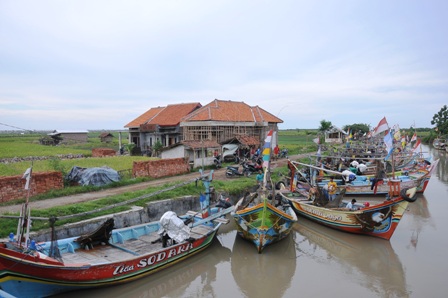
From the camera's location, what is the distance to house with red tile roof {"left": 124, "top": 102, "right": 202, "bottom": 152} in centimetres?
2798

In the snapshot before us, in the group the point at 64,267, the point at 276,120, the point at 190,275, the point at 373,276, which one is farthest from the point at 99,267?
the point at 276,120

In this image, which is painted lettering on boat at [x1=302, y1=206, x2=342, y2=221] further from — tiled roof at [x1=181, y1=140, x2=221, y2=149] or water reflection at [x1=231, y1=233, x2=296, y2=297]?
tiled roof at [x1=181, y1=140, x2=221, y2=149]

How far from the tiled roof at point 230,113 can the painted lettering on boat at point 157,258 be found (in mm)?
15812

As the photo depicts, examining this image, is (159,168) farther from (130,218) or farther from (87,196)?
(130,218)

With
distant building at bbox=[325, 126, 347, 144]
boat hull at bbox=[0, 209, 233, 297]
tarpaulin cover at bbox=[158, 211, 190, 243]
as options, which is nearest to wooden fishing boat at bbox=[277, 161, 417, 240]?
boat hull at bbox=[0, 209, 233, 297]

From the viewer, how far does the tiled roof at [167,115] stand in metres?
28.7

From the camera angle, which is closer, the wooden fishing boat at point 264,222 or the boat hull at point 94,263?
the boat hull at point 94,263

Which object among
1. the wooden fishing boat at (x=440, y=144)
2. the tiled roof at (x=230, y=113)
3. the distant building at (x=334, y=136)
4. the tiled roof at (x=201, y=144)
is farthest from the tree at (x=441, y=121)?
the tiled roof at (x=201, y=144)

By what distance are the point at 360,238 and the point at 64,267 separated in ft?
33.4

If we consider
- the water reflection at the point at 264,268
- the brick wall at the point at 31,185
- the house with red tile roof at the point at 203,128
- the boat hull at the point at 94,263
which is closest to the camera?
the boat hull at the point at 94,263

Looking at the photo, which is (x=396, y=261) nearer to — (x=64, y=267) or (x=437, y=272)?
(x=437, y=272)

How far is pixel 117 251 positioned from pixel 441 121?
2434 inches

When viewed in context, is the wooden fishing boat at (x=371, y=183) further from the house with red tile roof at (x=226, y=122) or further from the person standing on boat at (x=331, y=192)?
the house with red tile roof at (x=226, y=122)

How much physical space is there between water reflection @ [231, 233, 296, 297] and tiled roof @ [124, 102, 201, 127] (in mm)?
17911
